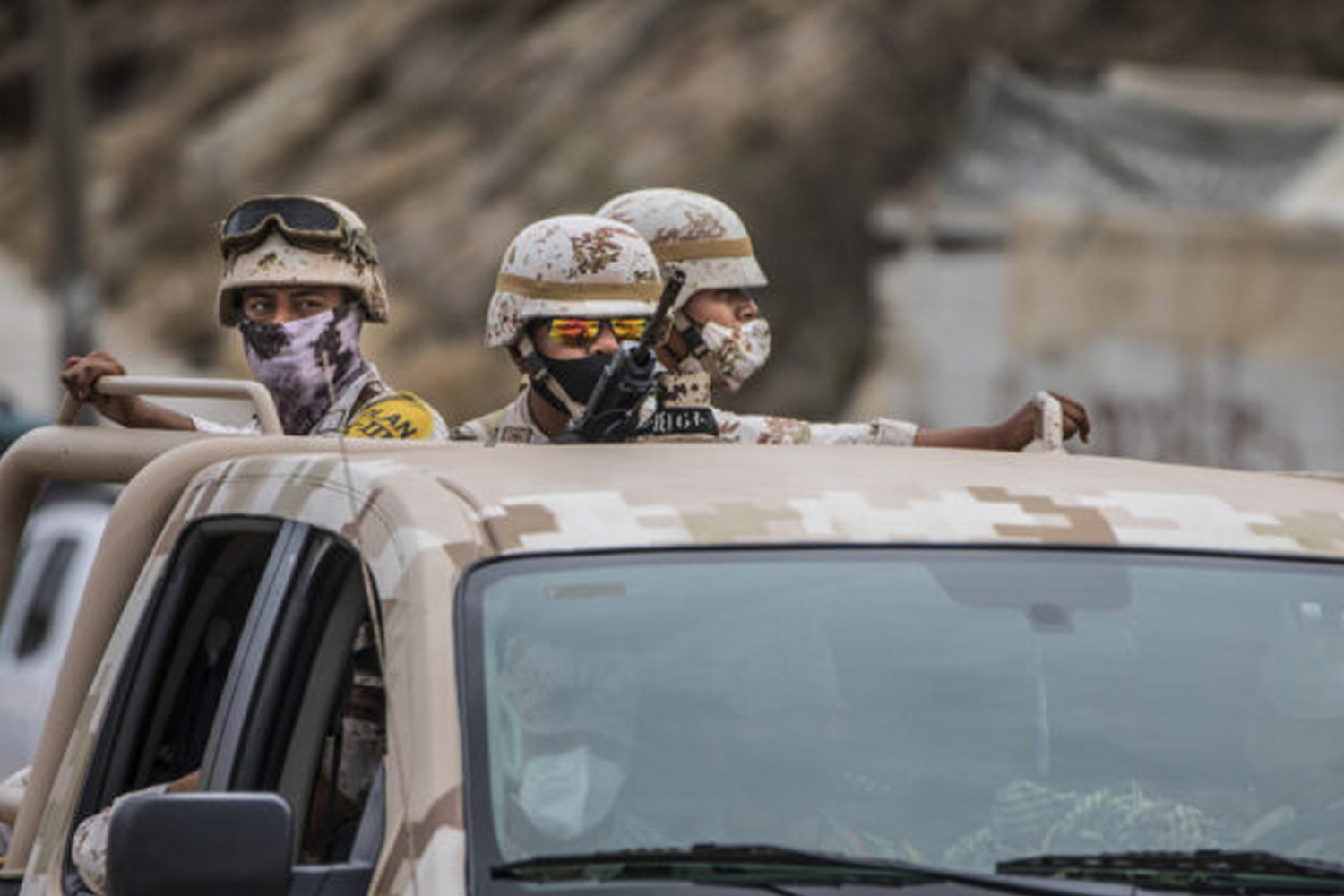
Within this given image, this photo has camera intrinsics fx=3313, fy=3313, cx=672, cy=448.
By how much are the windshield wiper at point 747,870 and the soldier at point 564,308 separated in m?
2.07

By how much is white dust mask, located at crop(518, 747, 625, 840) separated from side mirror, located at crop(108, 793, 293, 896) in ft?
0.98

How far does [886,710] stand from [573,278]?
80.4 inches

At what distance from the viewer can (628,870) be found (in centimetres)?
393

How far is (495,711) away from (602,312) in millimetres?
2059

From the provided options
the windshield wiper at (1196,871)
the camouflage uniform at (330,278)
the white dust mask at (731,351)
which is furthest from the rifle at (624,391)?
the white dust mask at (731,351)

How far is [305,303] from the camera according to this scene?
275 inches

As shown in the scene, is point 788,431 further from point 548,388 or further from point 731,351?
point 548,388

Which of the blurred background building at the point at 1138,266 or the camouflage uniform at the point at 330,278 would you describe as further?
the blurred background building at the point at 1138,266

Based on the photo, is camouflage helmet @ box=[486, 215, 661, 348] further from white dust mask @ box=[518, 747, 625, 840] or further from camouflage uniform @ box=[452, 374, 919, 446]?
white dust mask @ box=[518, 747, 625, 840]

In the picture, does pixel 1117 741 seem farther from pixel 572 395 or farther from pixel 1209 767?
pixel 572 395

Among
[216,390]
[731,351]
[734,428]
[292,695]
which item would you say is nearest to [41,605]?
[731,351]

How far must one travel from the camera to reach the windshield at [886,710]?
160 inches

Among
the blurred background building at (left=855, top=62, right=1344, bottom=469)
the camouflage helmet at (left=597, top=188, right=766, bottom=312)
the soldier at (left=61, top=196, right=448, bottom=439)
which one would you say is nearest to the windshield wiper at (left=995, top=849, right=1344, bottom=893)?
the soldier at (left=61, top=196, right=448, bottom=439)

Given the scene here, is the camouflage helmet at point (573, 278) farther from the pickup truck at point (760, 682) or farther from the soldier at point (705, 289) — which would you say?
the pickup truck at point (760, 682)
